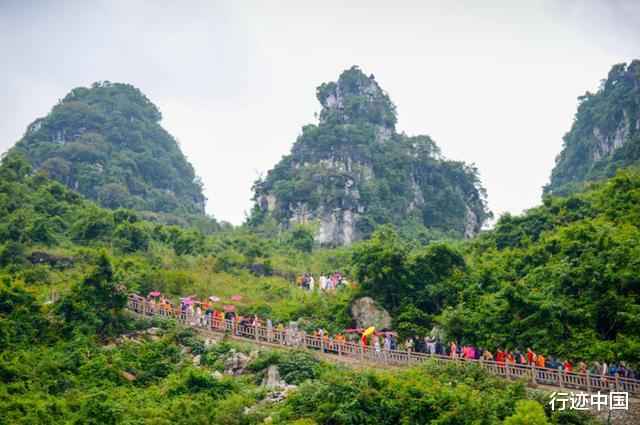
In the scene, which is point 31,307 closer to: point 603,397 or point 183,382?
point 183,382

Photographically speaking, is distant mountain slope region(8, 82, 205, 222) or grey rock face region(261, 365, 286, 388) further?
distant mountain slope region(8, 82, 205, 222)

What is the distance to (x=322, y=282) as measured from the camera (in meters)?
34.5

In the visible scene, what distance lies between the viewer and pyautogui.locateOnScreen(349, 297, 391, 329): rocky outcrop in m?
26.7

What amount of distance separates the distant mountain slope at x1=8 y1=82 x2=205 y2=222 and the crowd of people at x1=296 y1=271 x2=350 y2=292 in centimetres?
2595

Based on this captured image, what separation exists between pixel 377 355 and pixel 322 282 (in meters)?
12.5

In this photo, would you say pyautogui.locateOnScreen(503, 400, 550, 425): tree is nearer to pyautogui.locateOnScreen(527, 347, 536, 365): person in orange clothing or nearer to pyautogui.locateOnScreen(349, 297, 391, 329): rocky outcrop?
pyautogui.locateOnScreen(527, 347, 536, 365): person in orange clothing

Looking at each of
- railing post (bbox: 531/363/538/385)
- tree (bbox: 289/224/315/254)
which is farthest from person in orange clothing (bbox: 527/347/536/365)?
tree (bbox: 289/224/315/254)

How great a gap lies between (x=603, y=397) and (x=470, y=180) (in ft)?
159

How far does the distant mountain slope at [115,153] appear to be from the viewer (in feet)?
200

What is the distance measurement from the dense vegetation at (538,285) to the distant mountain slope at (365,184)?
2402 centimetres

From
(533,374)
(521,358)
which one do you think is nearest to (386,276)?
(521,358)

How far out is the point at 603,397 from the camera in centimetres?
1792

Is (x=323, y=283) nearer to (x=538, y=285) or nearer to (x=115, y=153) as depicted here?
(x=538, y=285)

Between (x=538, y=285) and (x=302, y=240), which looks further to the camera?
(x=302, y=240)
